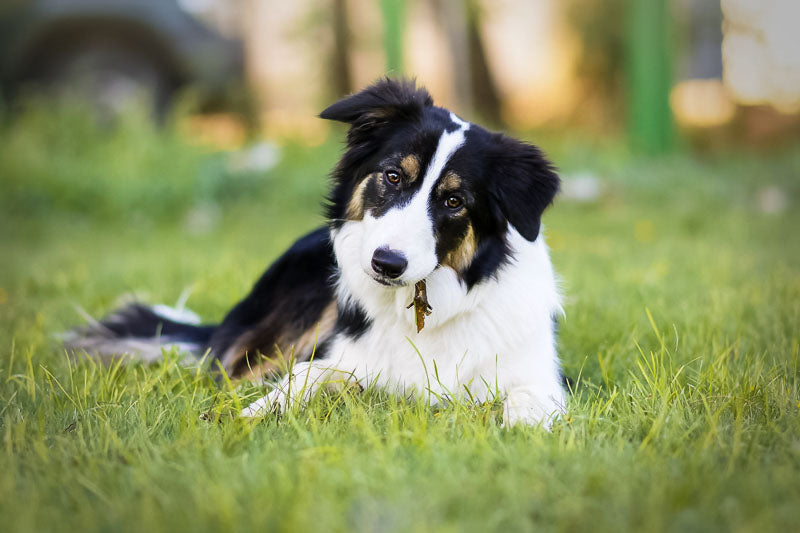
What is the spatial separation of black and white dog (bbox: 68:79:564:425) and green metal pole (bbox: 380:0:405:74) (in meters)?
5.57

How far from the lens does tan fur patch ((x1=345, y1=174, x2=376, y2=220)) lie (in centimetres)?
268

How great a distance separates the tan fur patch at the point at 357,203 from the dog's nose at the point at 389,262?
0.38 m

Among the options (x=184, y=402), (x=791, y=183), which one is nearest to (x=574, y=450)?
(x=184, y=402)

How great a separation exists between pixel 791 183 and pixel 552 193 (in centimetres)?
609

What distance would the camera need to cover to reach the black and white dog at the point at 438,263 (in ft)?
8.16

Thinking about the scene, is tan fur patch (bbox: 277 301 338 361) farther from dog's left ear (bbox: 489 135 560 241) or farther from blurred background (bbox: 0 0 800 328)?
blurred background (bbox: 0 0 800 328)

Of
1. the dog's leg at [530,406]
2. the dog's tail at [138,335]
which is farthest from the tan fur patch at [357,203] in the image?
the dog's tail at [138,335]

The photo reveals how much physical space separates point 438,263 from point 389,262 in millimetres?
293

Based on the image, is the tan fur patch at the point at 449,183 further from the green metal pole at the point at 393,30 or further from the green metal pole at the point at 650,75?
the green metal pole at the point at 650,75

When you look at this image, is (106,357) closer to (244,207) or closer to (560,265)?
(560,265)

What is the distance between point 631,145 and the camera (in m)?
8.61

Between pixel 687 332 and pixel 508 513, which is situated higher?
pixel 508 513

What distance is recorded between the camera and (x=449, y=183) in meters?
2.53

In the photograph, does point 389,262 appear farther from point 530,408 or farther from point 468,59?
point 468,59
